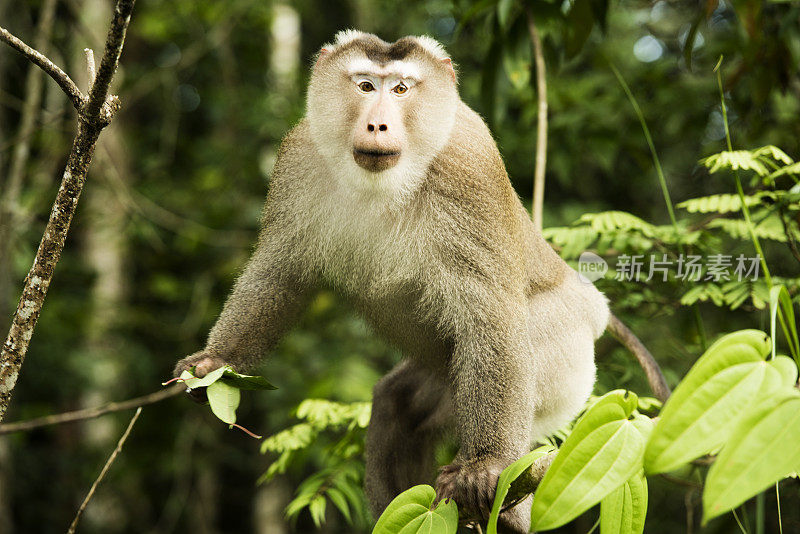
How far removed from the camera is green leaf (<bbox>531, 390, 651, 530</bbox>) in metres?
1.41

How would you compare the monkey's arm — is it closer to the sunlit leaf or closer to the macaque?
the macaque

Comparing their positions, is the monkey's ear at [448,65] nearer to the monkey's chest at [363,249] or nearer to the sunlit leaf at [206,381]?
the monkey's chest at [363,249]

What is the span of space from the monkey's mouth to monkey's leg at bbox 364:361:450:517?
1.27 metres

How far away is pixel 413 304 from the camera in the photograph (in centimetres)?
316

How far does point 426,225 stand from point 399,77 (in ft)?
2.05

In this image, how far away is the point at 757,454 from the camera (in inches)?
48.3

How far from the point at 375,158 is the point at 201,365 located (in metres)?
1.17

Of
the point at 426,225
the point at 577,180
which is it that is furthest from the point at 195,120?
the point at 426,225

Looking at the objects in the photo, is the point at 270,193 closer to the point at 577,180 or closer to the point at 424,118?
the point at 424,118

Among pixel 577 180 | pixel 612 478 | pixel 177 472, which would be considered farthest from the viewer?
pixel 177 472

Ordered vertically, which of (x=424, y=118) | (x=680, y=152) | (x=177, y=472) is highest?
(x=680, y=152)

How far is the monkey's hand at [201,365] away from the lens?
2846 mm

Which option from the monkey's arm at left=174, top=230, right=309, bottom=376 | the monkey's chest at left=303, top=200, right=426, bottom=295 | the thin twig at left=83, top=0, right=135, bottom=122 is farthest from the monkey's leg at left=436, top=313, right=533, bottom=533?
the thin twig at left=83, top=0, right=135, bottom=122

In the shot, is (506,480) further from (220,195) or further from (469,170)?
(220,195)
